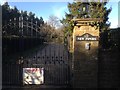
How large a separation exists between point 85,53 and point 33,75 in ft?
Result: 6.11

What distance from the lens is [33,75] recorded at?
923 cm

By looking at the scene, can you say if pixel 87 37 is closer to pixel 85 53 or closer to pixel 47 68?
pixel 85 53

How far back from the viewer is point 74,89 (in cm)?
891

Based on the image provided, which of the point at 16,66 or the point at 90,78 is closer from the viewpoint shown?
the point at 90,78

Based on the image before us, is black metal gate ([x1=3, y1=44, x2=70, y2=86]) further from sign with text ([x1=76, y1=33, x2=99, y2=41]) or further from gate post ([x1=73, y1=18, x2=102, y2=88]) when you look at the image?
sign with text ([x1=76, y1=33, x2=99, y2=41])

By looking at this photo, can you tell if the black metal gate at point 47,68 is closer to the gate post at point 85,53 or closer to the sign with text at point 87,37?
the gate post at point 85,53

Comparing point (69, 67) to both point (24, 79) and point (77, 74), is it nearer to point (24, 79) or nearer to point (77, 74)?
point (77, 74)

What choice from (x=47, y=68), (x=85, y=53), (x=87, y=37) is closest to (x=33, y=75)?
(x=47, y=68)

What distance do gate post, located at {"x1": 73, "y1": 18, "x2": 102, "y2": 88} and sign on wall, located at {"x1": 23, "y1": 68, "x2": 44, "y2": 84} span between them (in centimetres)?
117

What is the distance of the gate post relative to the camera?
28.6ft

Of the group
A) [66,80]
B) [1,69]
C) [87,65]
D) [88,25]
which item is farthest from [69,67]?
[1,69]

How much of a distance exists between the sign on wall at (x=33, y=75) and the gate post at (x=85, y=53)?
1171 mm

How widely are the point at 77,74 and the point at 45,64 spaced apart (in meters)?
1.43

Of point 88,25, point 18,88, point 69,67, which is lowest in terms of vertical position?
point 18,88
